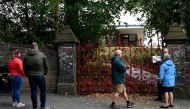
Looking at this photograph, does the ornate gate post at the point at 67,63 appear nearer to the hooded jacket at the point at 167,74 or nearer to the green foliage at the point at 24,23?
the green foliage at the point at 24,23

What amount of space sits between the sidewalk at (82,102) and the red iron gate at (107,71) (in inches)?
27.8

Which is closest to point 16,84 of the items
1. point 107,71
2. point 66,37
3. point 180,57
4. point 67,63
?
point 67,63

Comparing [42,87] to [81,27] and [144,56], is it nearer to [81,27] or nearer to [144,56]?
[144,56]

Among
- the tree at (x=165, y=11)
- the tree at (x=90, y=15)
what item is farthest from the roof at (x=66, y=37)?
the tree at (x=165, y=11)

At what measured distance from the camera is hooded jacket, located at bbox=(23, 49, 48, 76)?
12.6 m

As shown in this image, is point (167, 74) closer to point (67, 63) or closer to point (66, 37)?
point (67, 63)

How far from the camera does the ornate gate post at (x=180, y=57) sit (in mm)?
16203

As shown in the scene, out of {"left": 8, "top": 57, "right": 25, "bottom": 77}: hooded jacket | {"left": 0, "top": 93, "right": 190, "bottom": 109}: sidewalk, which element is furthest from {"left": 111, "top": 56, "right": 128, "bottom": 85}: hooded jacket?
{"left": 8, "top": 57, "right": 25, "bottom": 77}: hooded jacket

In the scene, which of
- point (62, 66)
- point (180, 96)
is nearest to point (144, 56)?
point (180, 96)

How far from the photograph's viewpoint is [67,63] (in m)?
16.7

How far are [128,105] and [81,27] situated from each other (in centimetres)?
574

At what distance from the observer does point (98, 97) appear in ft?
53.4

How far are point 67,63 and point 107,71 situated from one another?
143cm

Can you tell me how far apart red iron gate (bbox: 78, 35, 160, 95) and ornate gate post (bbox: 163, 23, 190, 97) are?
81 cm
